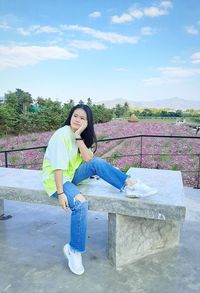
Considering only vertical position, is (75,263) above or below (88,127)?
below

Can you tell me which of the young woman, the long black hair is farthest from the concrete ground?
the long black hair

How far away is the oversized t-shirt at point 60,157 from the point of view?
7.55 ft

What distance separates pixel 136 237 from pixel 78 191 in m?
0.58

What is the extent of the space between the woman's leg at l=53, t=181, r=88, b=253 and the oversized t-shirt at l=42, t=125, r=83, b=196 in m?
0.17

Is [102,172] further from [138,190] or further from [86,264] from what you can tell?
[86,264]

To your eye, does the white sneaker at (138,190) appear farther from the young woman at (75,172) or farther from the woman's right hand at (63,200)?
the woman's right hand at (63,200)

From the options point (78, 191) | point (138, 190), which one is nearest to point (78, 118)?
point (78, 191)

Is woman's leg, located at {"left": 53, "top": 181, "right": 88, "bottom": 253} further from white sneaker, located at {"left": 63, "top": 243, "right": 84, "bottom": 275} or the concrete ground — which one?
the concrete ground

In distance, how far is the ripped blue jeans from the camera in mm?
2256

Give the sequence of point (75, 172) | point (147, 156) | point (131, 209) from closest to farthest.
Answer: point (131, 209)
point (75, 172)
point (147, 156)

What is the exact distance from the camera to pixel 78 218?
7.39 feet

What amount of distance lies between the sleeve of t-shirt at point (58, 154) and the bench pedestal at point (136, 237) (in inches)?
20.2

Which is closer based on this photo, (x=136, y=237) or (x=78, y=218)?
(x=78, y=218)

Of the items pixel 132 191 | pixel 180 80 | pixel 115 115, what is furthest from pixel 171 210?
pixel 115 115
